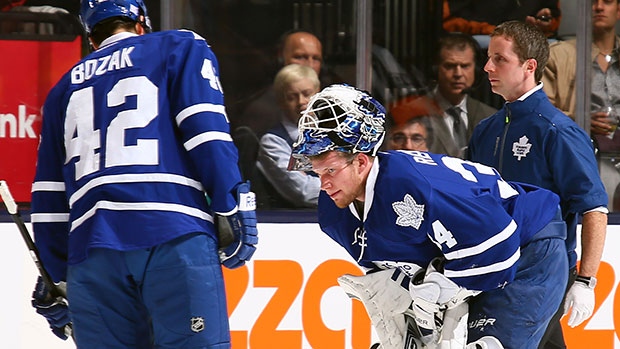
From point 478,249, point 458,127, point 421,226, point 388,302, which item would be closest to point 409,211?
point 421,226

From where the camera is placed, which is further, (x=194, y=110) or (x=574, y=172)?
(x=574, y=172)

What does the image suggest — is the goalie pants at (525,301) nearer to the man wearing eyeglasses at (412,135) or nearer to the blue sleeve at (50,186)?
the blue sleeve at (50,186)

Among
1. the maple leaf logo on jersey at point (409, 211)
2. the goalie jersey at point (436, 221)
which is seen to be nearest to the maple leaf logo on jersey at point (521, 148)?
the goalie jersey at point (436, 221)

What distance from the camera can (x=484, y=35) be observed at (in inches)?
177

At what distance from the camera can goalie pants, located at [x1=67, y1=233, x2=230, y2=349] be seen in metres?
2.58

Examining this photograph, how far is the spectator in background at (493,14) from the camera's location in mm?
4500

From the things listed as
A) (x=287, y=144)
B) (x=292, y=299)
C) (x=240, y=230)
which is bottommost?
(x=292, y=299)

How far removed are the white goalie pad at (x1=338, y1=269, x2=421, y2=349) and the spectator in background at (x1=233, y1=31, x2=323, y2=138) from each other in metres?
1.85

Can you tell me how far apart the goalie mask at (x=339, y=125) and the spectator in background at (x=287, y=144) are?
1.93 metres

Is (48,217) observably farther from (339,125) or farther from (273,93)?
(273,93)

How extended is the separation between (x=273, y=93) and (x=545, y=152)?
1456 mm

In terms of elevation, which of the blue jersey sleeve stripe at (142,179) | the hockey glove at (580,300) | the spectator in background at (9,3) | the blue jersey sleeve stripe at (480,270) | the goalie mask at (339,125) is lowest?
the hockey glove at (580,300)

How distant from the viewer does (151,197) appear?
2596 millimetres

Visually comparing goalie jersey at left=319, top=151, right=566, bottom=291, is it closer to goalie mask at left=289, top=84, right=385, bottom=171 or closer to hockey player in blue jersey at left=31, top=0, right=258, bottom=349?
goalie mask at left=289, top=84, right=385, bottom=171
